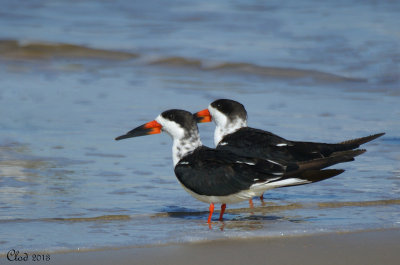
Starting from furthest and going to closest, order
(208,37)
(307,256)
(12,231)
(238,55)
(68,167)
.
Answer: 1. (208,37)
2. (238,55)
3. (68,167)
4. (12,231)
5. (307,256)

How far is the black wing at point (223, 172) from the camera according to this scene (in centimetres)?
567

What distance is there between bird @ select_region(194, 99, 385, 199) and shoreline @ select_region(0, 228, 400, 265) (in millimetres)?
1194

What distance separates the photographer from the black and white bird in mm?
6402

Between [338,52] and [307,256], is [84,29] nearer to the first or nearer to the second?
[338,52]

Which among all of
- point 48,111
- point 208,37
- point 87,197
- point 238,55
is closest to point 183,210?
point 87,197

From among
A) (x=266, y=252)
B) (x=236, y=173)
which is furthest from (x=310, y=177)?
(x=266, y=252)

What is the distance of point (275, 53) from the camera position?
1299cm

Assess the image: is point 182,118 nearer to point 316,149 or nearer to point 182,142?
point 182,142

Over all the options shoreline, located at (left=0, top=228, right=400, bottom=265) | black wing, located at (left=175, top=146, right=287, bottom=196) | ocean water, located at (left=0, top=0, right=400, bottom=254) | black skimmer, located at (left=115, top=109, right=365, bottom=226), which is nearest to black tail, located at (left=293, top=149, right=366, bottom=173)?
black skimmer, located at (left=115, top=109, right=365, bottom=226)

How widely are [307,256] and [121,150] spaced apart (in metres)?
3.32

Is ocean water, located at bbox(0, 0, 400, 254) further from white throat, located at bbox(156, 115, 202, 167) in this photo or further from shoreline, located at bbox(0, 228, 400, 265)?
white throat, located at bbox(156, 115, 202, 167)

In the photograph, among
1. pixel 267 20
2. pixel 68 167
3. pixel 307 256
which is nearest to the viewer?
pixel 307 256

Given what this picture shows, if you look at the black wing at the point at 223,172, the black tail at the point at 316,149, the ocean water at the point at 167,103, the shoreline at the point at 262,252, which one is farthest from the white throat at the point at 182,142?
the shoreline at the point at 262,252

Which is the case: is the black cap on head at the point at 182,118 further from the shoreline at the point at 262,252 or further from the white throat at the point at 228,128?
the shoreline at the point at 262,252
